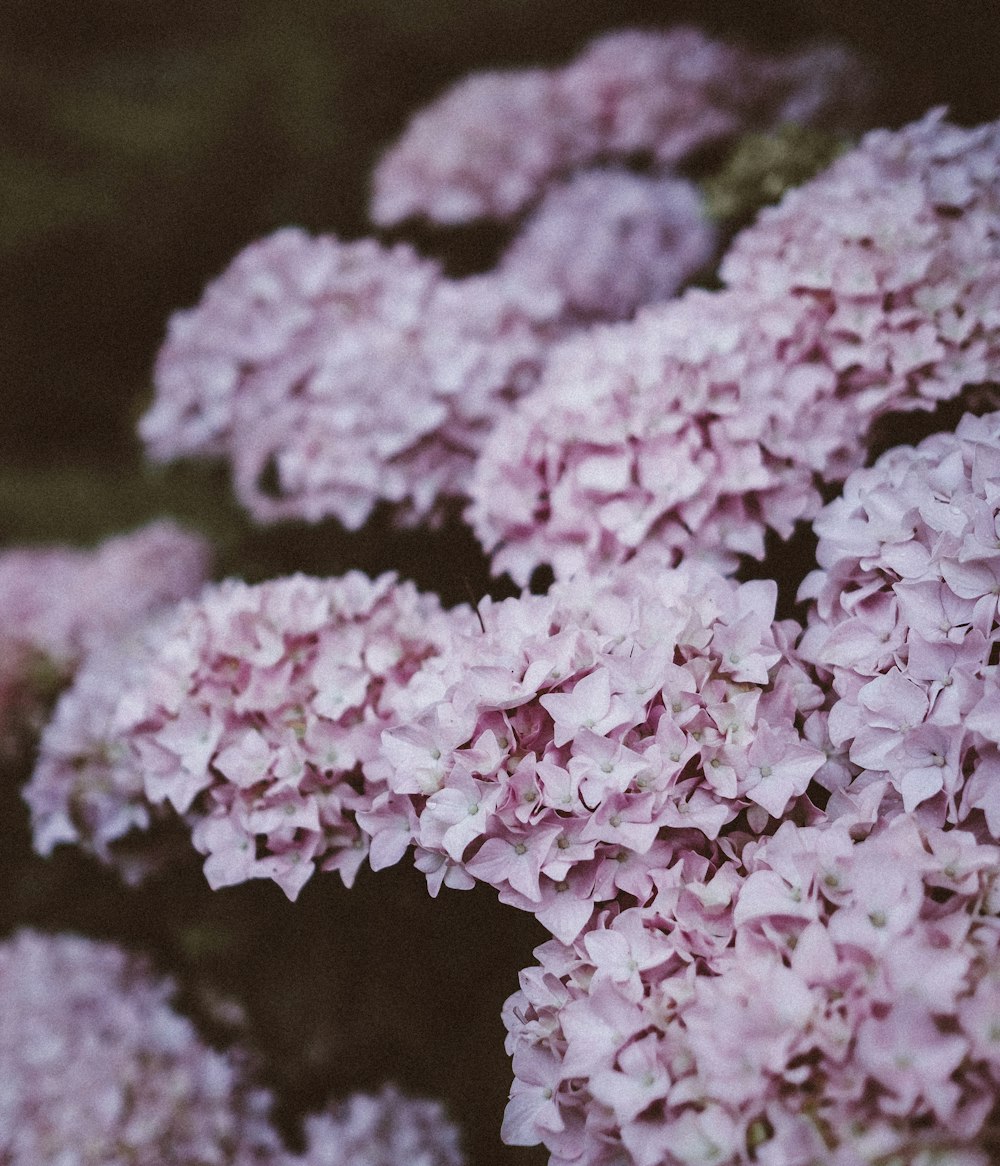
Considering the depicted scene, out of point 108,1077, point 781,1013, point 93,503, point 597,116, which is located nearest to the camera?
point 781,1013

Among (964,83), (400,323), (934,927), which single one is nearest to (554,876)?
(934,927)

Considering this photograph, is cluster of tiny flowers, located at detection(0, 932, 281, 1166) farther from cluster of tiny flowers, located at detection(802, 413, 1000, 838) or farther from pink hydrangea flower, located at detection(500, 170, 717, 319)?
pink hydrangea flower, located at detection(500, 170, 717, 319)

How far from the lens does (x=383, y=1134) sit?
51.3 inches

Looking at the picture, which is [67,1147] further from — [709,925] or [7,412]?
[7,412]

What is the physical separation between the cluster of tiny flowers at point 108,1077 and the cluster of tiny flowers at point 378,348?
631 mm

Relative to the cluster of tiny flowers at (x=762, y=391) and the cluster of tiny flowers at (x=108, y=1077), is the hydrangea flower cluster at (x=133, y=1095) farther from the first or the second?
the cluster of tiny flowers at (x=762, y=391)

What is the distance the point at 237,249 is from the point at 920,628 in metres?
1.91

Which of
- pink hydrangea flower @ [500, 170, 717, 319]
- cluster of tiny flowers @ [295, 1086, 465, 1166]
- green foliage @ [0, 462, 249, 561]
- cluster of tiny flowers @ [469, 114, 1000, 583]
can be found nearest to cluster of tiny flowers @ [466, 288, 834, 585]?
cluster of tiny flowers @ [469, 114, 1000, 583]

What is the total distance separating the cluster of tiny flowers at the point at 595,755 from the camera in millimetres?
818

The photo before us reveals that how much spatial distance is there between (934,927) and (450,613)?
22.9 inches

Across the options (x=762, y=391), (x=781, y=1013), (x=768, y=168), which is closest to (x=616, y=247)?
(x=768, y=168)

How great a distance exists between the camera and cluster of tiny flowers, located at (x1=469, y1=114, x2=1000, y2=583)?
108cm

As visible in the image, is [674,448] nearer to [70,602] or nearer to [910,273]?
[910,273]

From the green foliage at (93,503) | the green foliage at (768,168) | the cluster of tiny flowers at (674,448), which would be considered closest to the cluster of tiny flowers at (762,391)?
the cluster of tiny flowers at (674,448)
